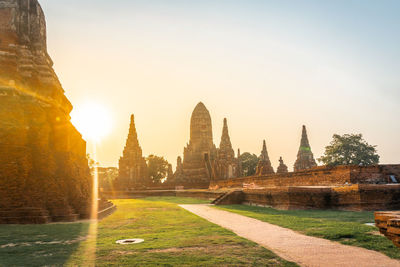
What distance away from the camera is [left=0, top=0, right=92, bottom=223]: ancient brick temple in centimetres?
885

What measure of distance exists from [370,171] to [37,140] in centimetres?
1045

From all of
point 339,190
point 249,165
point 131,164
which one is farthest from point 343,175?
point 249,165

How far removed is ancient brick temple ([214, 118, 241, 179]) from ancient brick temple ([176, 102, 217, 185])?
4545mm

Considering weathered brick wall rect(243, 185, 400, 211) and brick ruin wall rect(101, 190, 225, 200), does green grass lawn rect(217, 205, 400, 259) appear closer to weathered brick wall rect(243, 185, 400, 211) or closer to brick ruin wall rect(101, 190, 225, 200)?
weathered brick wall rect(243, 185, 400, 211)

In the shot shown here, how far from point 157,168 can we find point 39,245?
5023cm

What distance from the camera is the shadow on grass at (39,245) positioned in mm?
4168

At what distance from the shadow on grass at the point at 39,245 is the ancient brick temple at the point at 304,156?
27.7 meters

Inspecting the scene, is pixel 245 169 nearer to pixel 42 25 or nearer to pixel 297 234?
pixel 42 25

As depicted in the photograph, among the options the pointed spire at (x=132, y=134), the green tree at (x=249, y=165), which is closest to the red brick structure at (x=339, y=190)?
the pointed spire at (x=132, y=134)

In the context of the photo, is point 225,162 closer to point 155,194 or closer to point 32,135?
point 155,194

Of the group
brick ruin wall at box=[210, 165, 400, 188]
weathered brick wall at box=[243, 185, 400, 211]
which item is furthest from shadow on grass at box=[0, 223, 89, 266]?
brick ruin wall at box=[210, 165, 400, 188]

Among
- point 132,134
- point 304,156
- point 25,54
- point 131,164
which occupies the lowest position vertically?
point 304,156

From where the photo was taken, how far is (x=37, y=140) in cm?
985

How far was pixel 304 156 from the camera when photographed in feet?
106
